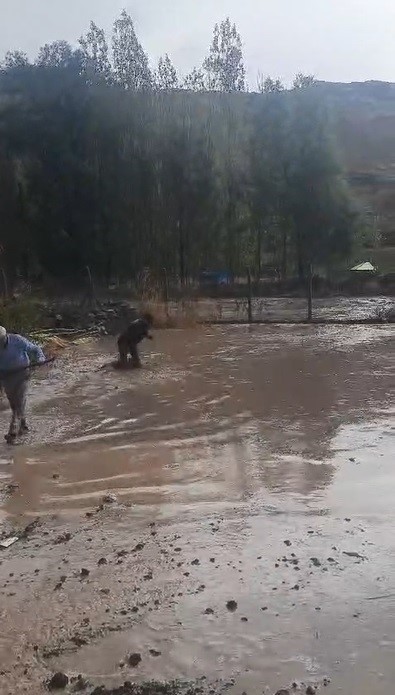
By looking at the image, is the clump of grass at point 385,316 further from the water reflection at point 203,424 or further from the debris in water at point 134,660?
the debris in water at point 134,660

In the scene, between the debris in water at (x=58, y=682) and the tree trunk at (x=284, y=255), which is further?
the tree trunk at (x=284, y=255)

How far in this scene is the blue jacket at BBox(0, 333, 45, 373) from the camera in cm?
869

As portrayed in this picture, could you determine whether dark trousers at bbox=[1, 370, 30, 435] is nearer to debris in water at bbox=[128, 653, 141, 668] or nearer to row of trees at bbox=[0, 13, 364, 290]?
debris in water at bbox=[128, 653, 141, 668]

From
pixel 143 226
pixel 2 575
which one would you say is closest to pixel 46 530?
pixel 2 575

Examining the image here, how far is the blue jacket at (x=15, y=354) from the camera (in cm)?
869

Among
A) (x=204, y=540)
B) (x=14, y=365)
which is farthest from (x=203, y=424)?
(x=204, y=540)

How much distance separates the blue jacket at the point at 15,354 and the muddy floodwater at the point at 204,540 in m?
0.89

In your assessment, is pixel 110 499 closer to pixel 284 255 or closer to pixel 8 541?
pixel 8 541

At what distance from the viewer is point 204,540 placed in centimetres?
580

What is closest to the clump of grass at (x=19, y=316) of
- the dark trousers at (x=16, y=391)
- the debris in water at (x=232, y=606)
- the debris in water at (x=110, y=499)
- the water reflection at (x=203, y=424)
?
the water reflection at (x=203, y=424)

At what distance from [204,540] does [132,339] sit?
303 inches

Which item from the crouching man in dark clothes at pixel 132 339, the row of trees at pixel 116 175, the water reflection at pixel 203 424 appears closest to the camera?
the water reflection at pixel 203 424

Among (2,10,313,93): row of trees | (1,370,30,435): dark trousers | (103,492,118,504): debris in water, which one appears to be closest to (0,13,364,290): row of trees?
(2,10,313,93): row of trees

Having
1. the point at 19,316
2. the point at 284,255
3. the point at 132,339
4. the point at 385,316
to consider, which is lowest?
the point at 385,316
